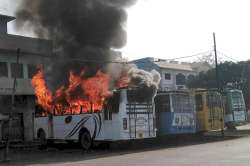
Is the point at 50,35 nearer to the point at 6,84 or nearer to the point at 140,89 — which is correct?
the point at 140,89

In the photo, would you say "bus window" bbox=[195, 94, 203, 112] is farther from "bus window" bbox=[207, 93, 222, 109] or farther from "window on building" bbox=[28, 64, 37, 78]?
"window on building" bbox=[28, 64, 37, 78]

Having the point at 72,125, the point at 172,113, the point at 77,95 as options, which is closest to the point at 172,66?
the point at 77,95

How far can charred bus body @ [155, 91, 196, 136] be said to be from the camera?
20.5 metres

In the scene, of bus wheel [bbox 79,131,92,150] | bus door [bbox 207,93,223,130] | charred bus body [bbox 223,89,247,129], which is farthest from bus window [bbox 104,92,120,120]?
charred bus body [bbox 223,89,247,129]

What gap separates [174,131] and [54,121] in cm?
592

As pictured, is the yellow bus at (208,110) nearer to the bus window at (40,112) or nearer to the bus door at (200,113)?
the bus door at (200,113)

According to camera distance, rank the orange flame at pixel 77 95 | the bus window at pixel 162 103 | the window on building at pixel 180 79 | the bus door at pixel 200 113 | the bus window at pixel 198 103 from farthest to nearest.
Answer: the window on building at pixel 180 79 < the bus window at pixel 198 103 < the bus door at pixel 200 113 < the bus window at pixel 162 103 < the orange flame at pixel 77 95

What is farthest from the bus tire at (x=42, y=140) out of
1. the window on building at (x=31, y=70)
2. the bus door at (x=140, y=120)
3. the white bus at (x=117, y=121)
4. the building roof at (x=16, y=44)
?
the window on building at (x=31, y=70)

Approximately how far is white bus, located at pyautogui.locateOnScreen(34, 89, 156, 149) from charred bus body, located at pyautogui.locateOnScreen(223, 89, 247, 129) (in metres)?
11.3

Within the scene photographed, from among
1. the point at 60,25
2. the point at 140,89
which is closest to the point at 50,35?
the point at 60,25

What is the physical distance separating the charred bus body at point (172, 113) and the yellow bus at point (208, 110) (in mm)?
1447

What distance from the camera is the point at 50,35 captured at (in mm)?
24641

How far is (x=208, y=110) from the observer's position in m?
22.8

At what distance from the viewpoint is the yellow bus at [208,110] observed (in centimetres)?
2267
